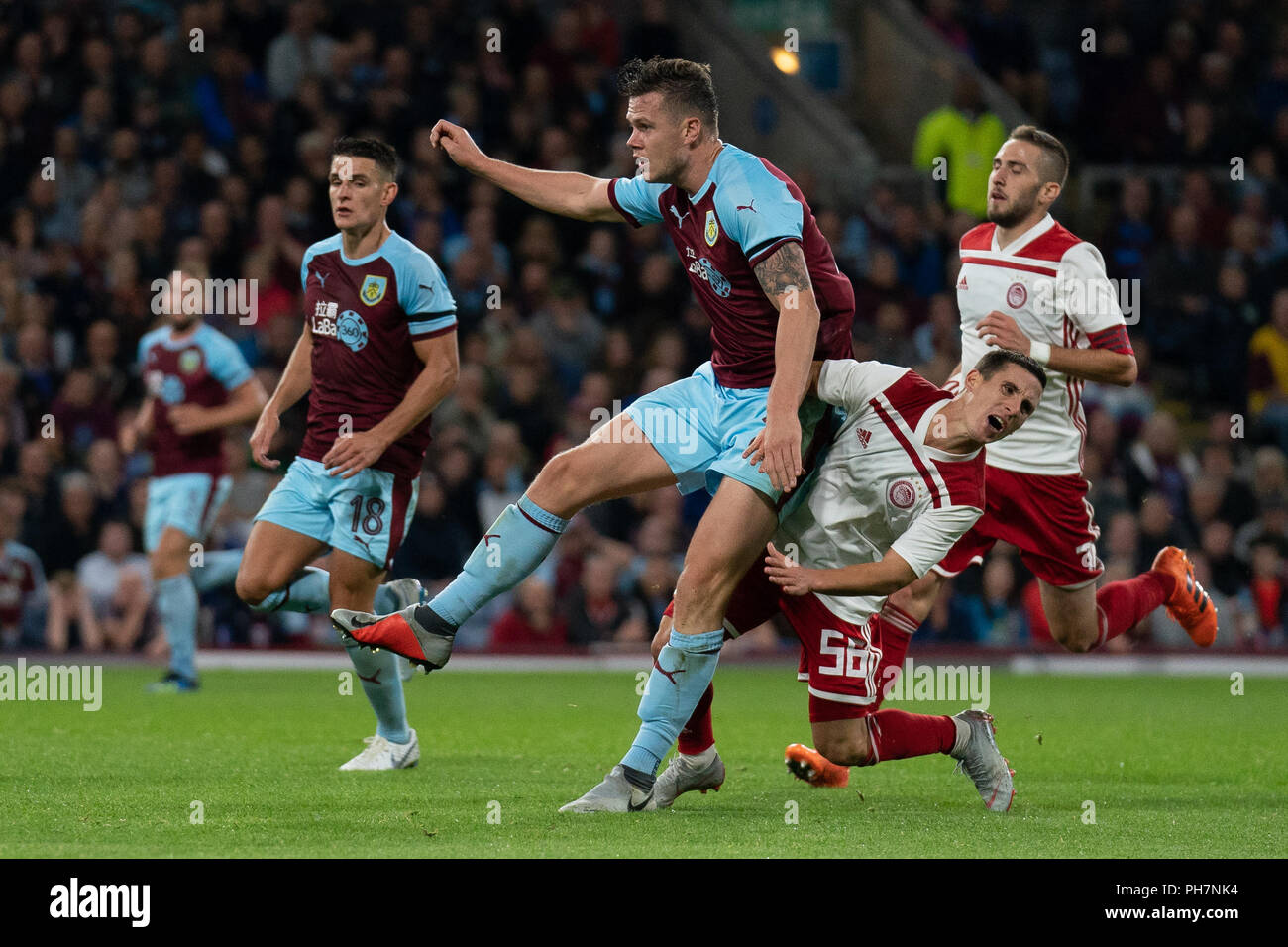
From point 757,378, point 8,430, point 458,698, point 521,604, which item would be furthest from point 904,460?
point 8,430

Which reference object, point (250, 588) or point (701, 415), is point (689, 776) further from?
point (250, 588)

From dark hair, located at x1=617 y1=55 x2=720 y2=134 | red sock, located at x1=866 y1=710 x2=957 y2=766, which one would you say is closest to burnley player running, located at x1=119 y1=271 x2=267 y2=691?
dark hair, located at x1=617 y1=55 x2=720 y2=134

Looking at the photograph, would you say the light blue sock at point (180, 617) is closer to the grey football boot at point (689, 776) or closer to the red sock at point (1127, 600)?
the grey football boot at point (689, 776)

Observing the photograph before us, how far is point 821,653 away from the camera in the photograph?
6.52 m

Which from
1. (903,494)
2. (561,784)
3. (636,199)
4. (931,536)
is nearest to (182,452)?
(561,784)

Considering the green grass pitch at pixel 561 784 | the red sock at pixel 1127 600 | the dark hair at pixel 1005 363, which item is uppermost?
the dark hair at pixel 1005 363

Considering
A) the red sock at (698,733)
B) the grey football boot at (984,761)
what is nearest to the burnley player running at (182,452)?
the red sock at (698,733)

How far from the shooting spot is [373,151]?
7840 millimetres

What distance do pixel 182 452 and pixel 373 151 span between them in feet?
13.5

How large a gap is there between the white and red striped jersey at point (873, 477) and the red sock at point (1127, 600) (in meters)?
1.85

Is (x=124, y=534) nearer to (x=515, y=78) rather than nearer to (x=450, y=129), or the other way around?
(x=515, y=78)

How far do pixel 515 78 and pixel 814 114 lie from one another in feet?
9.77
